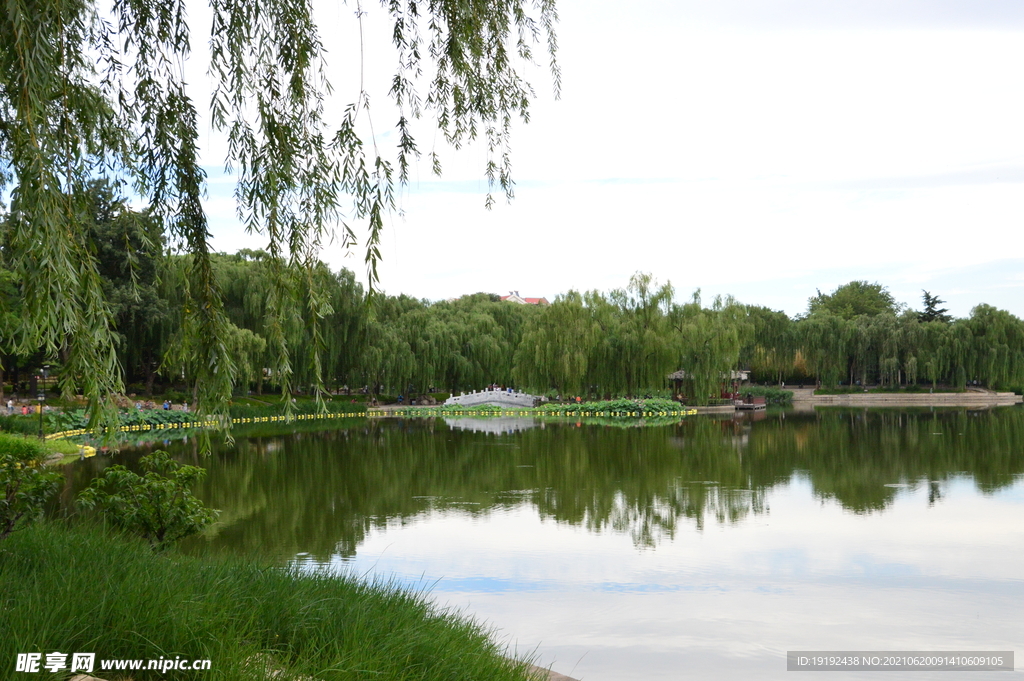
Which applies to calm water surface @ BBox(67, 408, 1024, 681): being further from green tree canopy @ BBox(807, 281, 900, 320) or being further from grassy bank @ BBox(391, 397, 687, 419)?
green tree canopy @ BBox(807, 281, 900, 320)

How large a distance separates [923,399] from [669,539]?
3516 centimetres

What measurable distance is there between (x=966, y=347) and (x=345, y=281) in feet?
90.1

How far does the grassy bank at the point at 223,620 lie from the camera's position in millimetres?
2865

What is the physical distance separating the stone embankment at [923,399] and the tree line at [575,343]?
760 millimetres

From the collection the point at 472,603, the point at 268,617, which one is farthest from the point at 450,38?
the point at 472,603

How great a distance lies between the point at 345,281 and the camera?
2662 cm

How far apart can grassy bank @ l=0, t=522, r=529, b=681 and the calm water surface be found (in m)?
1.64

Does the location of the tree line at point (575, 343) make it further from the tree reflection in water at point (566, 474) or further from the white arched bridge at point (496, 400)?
the tree reflection in water at point (566, 474)

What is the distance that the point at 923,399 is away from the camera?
39.4 metres

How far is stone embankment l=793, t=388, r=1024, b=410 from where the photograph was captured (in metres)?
38.4

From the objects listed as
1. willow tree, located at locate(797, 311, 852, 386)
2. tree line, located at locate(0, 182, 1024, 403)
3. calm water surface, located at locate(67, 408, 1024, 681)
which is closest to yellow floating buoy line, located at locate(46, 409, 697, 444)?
tree line, located at locate(0, 182, 1024, 403)

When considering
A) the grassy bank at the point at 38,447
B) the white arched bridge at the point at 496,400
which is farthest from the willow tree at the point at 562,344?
the grassy bank at the point at 38,447

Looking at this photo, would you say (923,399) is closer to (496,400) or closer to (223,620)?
(496,400)

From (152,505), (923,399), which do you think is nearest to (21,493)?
(152,505)
